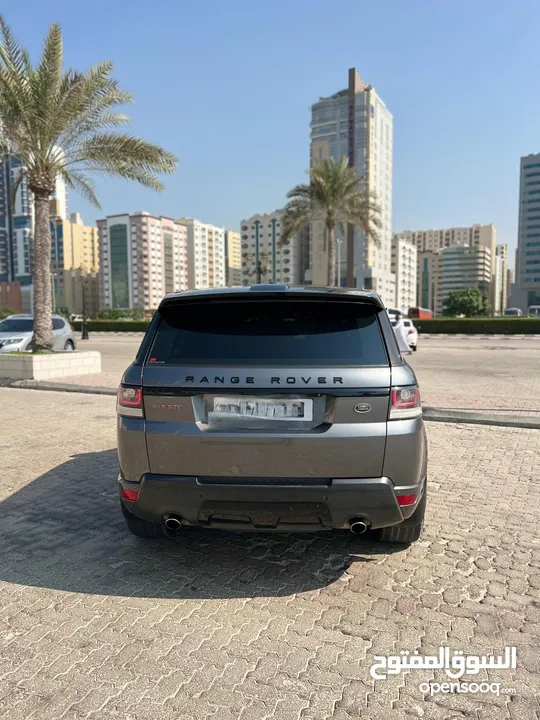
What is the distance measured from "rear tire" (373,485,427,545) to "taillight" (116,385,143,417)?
1.74 metres

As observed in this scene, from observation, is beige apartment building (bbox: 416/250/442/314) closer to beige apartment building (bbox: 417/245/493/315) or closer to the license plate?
beige apartment building (bbox: 417/245/493/315)

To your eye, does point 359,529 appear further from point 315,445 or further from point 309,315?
point 309,315

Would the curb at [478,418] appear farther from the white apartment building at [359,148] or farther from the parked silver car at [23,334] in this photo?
the white apartment building at [359,148]

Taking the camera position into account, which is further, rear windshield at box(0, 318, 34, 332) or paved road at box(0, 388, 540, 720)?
rear windshield at box(0, 318, 34, 332)

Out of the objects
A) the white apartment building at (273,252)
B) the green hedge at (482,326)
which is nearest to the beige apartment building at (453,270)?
the white apartment building at (273,252)

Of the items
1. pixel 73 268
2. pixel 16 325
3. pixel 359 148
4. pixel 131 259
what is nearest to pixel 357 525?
pixel 16 325

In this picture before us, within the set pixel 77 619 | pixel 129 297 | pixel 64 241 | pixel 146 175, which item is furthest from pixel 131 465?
pixel 64 241

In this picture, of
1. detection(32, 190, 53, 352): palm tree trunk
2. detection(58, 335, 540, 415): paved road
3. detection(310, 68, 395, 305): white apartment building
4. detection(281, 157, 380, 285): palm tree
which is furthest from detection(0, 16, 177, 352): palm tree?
detection(310, 68, 395, 305): white apartment building

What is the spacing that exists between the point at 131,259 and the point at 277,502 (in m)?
158

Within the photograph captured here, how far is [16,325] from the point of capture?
17203 mm

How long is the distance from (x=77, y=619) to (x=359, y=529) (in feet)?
5.16

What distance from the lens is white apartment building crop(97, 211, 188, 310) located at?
154 m

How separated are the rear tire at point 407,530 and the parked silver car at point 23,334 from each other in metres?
14.5

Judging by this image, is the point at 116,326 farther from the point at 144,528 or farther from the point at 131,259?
the point at 131,259
